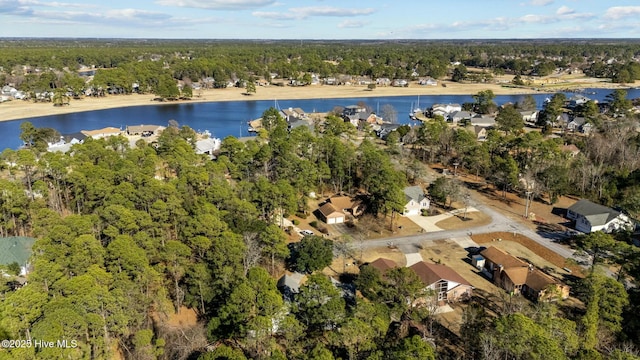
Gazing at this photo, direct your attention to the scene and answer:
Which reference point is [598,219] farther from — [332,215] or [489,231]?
[332,215]

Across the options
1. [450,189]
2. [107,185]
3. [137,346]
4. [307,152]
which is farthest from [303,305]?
[307,152]

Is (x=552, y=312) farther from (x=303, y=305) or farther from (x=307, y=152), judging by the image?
(x=307, y=152)

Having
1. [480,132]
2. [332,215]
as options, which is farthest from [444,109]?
[332,215]

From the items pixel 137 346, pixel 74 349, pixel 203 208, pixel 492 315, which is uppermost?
pixel 203 208

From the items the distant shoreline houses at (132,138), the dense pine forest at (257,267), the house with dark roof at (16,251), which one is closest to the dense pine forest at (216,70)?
the distant shoreline houses at (132,138)

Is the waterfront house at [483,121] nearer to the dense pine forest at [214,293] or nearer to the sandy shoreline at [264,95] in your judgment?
the sandy shoreline at [264,95]
